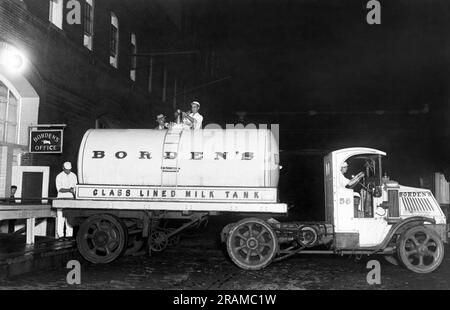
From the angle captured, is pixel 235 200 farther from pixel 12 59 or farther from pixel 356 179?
pixel 12 59

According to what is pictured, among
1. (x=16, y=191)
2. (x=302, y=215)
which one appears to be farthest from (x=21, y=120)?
Answer: (x=302, y=215)

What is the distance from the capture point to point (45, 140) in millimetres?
10938

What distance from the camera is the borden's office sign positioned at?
10.9 meters

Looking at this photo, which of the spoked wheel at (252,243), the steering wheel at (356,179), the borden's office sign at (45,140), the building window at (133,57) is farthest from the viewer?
the building window at (133,57)

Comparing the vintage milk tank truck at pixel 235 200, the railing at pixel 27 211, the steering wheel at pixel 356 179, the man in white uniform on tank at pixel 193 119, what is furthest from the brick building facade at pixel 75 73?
the steering wheel at pixel 356 179

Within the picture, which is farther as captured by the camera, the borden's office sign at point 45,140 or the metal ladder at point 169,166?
the borden's office sign at point 45,140

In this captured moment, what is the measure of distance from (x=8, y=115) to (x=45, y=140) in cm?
116

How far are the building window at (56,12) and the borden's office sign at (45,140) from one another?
11.4 ft

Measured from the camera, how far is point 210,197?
8305 mm

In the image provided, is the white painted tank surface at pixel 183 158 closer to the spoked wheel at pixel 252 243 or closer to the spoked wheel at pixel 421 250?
the spoked wheel at pixel 252 243

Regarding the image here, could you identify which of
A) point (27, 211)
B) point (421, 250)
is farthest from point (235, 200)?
point (27, 211)

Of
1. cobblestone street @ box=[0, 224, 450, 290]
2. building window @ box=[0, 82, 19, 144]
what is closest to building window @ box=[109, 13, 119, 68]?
building window @ box=[0, 82, 19, 144]

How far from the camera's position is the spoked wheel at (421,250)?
791 centimetres
